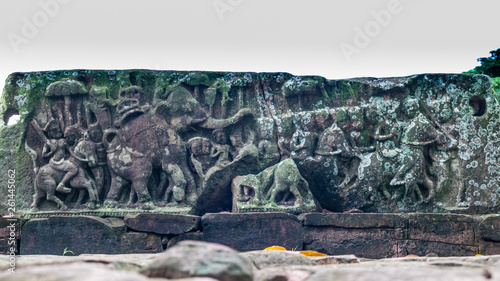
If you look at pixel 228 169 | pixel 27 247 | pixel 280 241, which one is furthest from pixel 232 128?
pixel 27 247

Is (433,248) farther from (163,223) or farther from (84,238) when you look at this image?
(84,238)

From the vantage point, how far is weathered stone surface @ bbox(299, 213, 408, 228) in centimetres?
849

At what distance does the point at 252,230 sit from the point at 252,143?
1.58m

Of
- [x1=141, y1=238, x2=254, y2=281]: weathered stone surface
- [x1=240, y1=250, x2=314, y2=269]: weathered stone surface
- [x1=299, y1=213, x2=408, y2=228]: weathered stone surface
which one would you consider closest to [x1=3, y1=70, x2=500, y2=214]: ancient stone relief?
[x1=299, y1=213, x2=408, y2=228]: weathered stone surface

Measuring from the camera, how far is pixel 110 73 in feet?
31.0

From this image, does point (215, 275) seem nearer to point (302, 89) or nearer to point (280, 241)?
point (280, 241)

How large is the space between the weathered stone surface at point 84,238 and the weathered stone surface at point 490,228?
15.9ft

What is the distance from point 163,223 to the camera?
8344 mm

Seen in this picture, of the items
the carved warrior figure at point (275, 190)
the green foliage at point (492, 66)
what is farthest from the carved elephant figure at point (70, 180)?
the green foliage at point (492, 66)

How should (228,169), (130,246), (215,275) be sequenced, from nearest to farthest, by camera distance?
1. (215,275)
2. (130,246)
3. (228,169)

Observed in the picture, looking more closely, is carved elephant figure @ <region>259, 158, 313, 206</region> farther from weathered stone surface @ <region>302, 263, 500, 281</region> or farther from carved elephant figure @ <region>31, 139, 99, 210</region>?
weathered stone surface @ <region>302, 263, 500, 281</region>

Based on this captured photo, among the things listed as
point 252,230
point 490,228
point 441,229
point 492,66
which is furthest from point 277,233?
point 492,66

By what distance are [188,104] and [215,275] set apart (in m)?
5.90

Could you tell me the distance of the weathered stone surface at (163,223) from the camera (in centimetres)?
833
